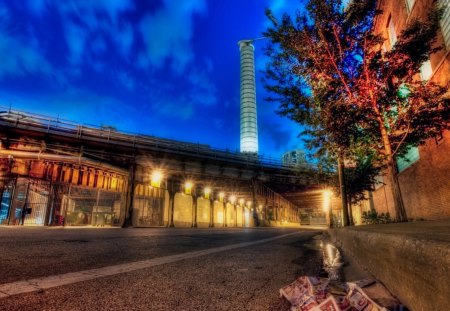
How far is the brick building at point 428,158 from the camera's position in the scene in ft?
36.7

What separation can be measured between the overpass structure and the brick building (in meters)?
5.85

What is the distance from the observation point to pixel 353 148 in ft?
32.8

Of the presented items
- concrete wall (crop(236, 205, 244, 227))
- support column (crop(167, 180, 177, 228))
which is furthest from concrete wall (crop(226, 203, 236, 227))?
support column (crop(167, 180, 177, 228))

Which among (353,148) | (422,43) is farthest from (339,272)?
(422,43)

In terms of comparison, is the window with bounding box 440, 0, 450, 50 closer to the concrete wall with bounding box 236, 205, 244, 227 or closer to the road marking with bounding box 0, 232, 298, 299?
the road marking with bounding box 0, 232, 298, 299

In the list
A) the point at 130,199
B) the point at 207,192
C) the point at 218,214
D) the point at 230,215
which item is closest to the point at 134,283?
the point at 130,199

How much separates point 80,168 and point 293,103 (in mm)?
20040

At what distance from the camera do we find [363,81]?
9.62 meters

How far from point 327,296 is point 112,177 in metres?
26.8

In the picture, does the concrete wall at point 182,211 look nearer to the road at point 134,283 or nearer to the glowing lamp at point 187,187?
the glowing lamp at point 187,187

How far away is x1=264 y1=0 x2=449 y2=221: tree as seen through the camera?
9.07m

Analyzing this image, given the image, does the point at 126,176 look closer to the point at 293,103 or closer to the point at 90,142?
the point at 90,142

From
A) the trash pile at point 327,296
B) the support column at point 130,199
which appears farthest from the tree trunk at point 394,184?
the support column at point 130,199

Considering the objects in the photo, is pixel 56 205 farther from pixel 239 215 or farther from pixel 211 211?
pixel 239 215
